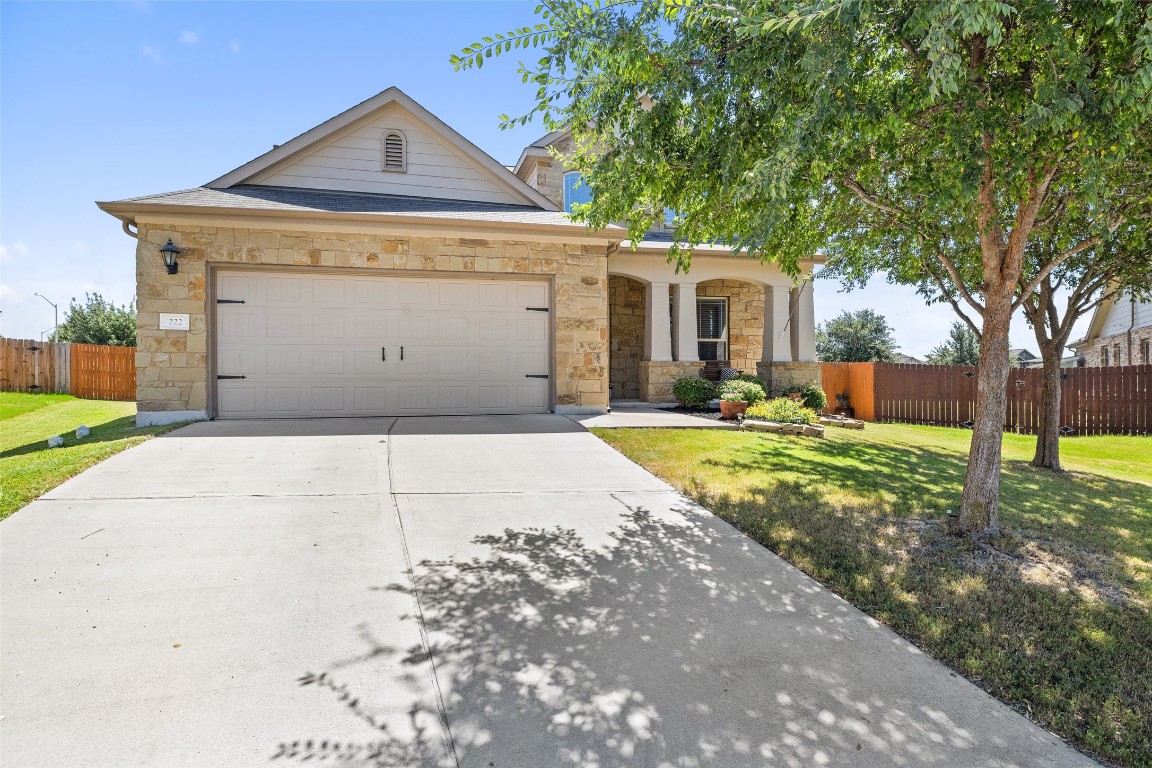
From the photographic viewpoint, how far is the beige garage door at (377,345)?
29.3 ft

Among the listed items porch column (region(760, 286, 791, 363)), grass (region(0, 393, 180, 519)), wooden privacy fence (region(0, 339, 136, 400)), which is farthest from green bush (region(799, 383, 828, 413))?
wooden privacy fence (region(0, 339, 136, 400))

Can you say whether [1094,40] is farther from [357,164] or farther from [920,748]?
→ [357,164]

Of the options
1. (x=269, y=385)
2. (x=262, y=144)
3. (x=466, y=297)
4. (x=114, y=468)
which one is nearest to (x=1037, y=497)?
(x=466, y=297)

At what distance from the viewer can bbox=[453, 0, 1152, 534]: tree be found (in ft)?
10.7

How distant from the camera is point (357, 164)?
10.3m

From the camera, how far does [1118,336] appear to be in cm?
1928

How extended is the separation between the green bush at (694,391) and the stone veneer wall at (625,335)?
2.29 meters

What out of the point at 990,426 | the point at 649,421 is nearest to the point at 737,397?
the point at 649,421

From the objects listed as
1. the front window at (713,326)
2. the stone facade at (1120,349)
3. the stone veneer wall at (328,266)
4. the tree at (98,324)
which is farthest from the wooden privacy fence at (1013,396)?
the tree at (98,324)

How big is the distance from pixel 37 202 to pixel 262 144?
172 inches

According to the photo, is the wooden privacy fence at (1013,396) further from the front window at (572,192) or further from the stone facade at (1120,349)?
the front window at (572,192)

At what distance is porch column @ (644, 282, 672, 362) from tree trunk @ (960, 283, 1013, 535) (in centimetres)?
811

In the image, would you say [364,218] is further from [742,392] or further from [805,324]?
[805,324]

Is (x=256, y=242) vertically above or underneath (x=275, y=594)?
above
